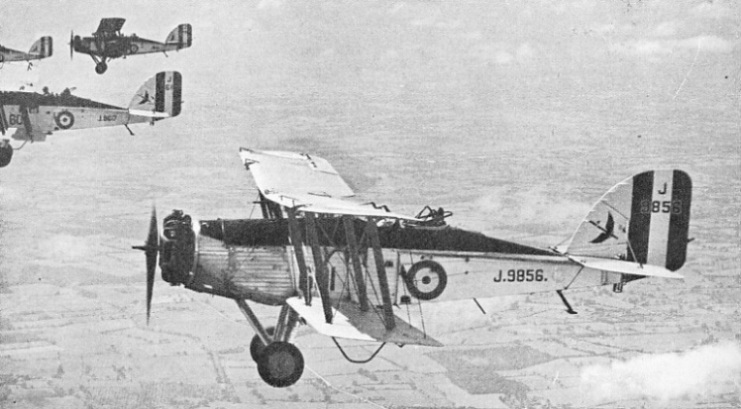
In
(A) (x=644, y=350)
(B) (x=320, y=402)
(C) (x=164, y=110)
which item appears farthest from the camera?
(C) (x=164, y=110)

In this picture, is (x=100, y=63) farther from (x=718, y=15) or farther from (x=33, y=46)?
(x=718, y=15)

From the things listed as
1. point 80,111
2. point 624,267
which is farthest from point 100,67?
point 624,267

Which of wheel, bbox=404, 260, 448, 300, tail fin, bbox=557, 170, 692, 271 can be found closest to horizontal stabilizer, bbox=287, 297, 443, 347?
wheel, bbox=404, 260, 448, 300

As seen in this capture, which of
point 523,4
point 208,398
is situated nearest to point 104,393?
point 208,398

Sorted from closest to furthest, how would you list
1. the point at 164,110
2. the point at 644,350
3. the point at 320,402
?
the point at 320,402, the point at 644,350, the point at 164,110

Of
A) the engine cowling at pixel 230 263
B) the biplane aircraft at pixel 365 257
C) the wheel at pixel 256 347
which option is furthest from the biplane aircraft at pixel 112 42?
the wheel at pixel 256 347

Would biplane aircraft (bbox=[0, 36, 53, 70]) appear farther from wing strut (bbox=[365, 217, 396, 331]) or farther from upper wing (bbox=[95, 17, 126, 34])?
wing strut (bbox=[365, 217, 396, 331])
